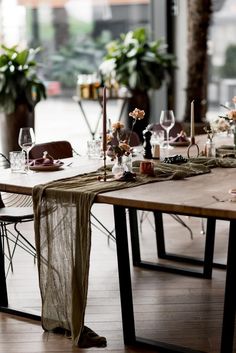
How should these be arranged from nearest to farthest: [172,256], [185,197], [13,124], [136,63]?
[185,197]
[172,256]
[13,124]
[136,63]

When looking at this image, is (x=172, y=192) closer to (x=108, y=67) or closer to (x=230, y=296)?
(x=230, y=296)

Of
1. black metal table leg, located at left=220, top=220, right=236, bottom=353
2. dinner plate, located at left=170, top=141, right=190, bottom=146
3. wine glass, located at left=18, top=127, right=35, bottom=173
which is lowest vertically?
black metal table leg, located at left=220, top=220, right=236, bottom=353

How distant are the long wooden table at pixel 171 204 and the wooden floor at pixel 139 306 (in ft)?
0.62

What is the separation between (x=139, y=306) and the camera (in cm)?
450

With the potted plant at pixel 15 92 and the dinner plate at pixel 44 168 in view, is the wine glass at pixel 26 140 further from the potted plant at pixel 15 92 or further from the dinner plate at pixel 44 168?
the potted plant at pixel 15 92

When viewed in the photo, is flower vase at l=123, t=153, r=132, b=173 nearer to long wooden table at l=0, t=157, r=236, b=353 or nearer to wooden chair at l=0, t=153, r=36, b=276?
long wooden table at l=0, t=157, r=236, b=353

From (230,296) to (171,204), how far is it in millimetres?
501

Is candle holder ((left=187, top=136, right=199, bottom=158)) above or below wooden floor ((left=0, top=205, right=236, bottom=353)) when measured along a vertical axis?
above

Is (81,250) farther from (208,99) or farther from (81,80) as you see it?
(208,99)

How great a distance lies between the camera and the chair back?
491 centimetres

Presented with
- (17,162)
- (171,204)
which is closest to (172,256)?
(17,162)

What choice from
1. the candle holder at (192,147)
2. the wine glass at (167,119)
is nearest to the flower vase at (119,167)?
the candle holder at (192,147)

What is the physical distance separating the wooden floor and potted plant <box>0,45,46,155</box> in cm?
259

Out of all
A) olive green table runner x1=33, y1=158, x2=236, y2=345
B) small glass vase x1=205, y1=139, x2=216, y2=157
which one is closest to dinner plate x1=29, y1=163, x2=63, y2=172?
olive green table runner x1=33, y1=158, x2=236, y2=345
